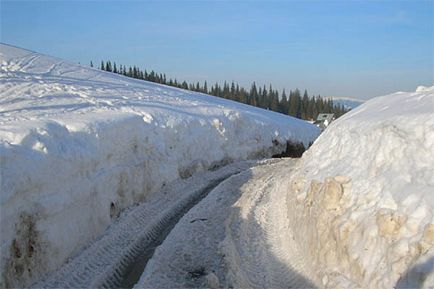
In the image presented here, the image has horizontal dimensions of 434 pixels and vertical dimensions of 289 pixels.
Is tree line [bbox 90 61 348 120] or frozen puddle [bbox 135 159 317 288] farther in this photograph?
tree line [bbox 90 61 348 120]

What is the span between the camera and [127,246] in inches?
353

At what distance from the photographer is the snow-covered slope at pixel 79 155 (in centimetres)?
755

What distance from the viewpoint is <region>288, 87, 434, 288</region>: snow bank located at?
5.38m

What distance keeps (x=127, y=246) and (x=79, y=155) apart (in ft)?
8.56

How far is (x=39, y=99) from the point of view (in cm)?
1934

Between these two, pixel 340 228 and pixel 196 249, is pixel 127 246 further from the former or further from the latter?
pixel 340 228

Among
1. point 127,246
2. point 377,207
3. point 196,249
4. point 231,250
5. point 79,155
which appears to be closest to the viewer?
point 377,207

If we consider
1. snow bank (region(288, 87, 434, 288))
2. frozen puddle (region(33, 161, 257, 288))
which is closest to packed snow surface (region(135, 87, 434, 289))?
snow bank (region(288, 87, 434, 288))

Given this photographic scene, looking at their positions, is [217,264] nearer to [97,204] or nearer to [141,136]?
[97,204]

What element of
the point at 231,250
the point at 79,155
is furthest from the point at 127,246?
the point at 79,155

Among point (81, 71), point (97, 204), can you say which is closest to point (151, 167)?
point (97, 204)

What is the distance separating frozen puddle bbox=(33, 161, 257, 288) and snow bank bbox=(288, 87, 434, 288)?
3142 millimetres

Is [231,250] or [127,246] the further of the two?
[127,246]

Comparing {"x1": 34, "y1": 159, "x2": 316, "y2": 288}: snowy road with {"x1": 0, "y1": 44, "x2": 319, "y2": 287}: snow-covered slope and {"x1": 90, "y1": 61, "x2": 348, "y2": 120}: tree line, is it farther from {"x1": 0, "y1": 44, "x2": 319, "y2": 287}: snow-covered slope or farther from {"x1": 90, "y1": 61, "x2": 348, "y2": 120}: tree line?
{"x1": 90, "y1": 61, "x2": 348, "y2": 120}: tree line
